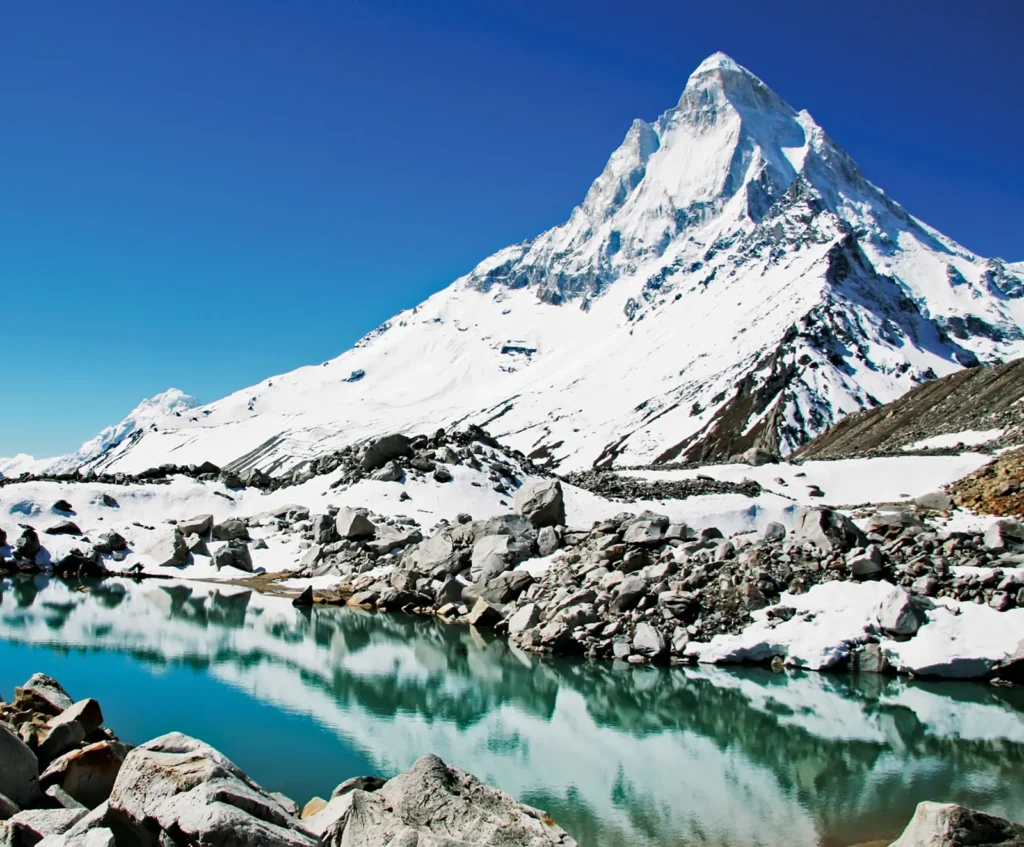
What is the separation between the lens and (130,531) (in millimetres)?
49781

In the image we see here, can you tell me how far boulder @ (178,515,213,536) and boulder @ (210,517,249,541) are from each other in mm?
407

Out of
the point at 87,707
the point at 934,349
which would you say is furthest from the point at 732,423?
the point at 87,707

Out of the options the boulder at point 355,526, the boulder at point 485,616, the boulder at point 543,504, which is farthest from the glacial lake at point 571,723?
the boulder at point 355,526

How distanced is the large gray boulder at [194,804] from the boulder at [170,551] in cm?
3797

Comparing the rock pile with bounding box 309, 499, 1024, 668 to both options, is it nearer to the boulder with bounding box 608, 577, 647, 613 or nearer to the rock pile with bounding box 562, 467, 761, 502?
the boulder with bounding box 608, 577, 647, 613

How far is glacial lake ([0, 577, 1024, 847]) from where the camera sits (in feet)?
51.3

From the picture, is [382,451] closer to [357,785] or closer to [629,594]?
[629,594]

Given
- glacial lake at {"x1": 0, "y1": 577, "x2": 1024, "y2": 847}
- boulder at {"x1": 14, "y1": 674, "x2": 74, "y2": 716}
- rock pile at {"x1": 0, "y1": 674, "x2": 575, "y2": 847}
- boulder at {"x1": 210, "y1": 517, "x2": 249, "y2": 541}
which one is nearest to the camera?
rock pile at {"x1": 0, "y1": 674, "x2": 575, "y2": 847}

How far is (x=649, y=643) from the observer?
89.7ft

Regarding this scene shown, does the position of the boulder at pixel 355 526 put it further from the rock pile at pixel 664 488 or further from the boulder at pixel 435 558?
the rock pile at pixel 664 488

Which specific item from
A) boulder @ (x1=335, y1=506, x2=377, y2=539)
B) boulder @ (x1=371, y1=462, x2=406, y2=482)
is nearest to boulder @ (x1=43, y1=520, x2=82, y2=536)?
boulder @ (x1=335, y1=506, x2=377, y2=539)

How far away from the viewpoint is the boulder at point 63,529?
1897 inches

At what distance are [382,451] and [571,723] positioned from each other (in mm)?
37055

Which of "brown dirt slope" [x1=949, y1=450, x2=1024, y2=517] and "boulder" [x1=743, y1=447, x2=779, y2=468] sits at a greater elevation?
"boulder" [x1=743, y1=447, x2=779, y2=468]
